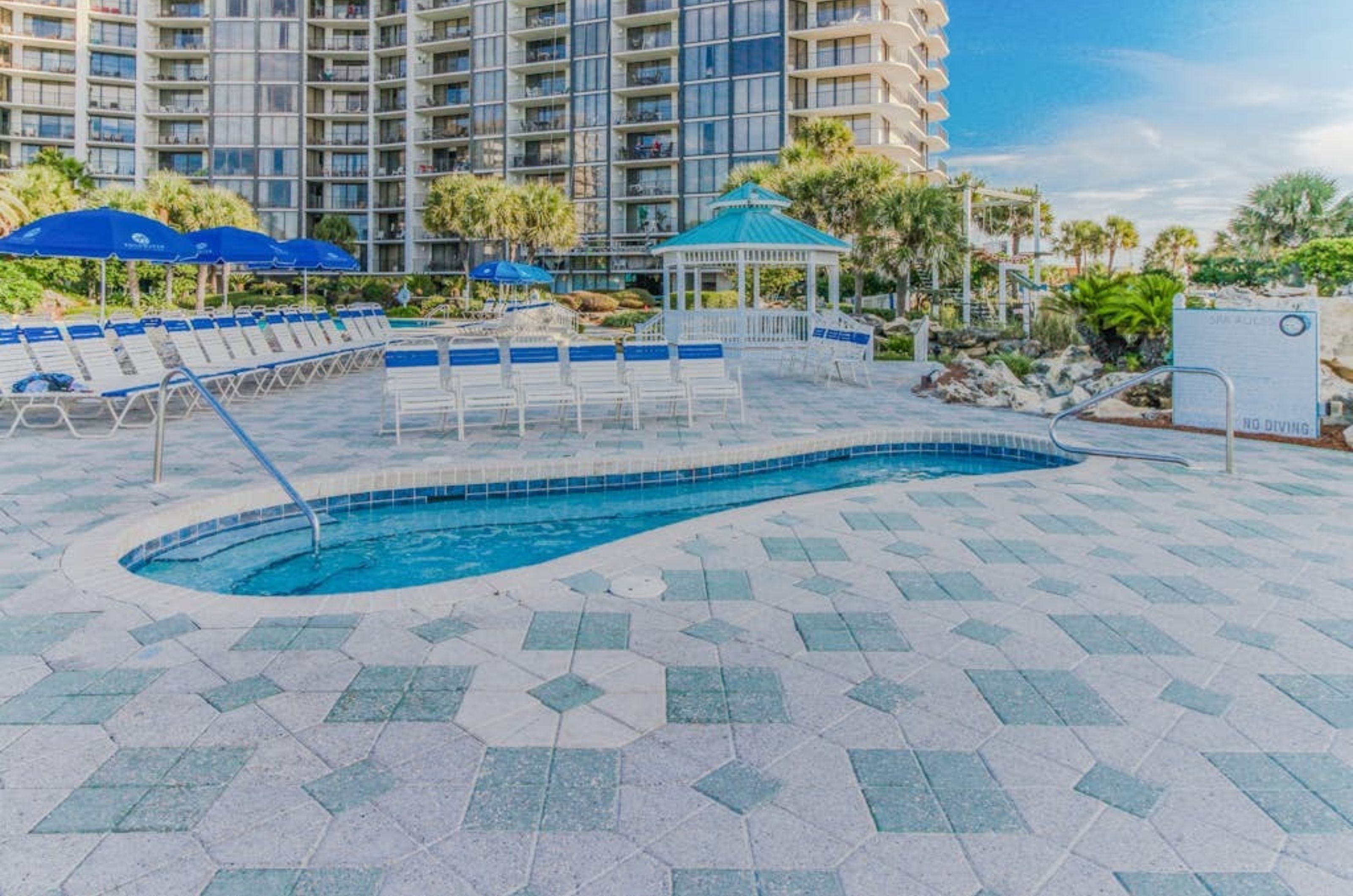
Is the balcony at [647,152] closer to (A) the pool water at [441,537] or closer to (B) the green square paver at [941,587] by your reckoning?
(A) the pool water at [441,537]

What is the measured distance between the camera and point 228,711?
10.9ft

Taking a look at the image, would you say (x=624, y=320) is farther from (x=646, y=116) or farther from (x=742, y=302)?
(x=646, y=116)

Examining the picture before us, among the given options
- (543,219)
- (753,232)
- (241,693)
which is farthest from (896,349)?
(543,219)

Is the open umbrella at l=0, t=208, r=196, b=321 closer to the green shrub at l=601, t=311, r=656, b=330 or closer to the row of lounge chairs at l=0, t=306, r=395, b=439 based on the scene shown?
the row of lounge chairs at l=0, t=306, r=395, b=439

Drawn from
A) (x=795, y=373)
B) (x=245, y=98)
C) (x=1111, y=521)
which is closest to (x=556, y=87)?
(x=245, y=98)

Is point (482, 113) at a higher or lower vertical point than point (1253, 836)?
higher

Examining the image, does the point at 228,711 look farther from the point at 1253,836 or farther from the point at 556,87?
the point at 556,87

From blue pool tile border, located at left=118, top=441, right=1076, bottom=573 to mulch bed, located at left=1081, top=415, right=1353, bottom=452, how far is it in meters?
2.43

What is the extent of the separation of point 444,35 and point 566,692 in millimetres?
64021

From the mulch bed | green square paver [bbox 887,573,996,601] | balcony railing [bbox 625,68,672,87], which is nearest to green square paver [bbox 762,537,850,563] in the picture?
green square paver [bbox 887,573,996,601]

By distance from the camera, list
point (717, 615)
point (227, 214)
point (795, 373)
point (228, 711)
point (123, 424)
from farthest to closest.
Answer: point (227, 214), point (795, 373), point (123, 424), point (717, 615), point (228, 711)

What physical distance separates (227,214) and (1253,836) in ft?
154

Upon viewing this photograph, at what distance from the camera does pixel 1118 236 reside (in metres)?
67.2

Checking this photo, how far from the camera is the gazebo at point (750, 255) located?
67.6 feet
